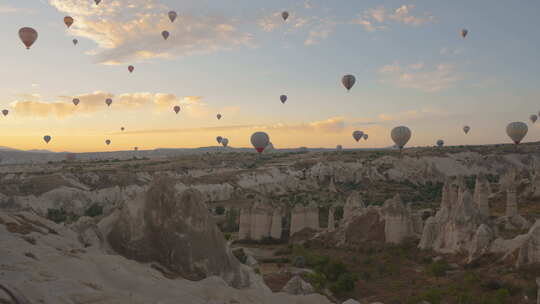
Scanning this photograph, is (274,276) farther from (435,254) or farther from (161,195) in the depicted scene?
(161,195)

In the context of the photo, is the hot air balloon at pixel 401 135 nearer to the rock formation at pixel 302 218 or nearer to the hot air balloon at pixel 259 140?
the hot air balloon at pixel 259 140

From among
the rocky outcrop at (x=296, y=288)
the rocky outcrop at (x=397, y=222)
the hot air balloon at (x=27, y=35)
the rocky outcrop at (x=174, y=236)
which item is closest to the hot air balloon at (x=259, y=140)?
the hot air balloon at (x=27, y=35)

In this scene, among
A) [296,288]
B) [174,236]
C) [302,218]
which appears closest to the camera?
[174,236]

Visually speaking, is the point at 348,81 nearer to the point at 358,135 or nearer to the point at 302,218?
the point at 302,218

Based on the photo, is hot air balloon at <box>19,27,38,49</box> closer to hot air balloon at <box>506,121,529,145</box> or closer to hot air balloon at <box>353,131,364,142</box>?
hot air balloon at <box>506,121,529,145</box>

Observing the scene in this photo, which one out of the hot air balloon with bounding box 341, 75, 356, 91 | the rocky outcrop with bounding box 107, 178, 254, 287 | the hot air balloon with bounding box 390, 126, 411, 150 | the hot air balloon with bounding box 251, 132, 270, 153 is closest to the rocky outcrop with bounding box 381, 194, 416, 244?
the rocky outcrop with bounding box 107, 178, 254, 287

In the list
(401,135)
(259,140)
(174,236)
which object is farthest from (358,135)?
(174,236)
